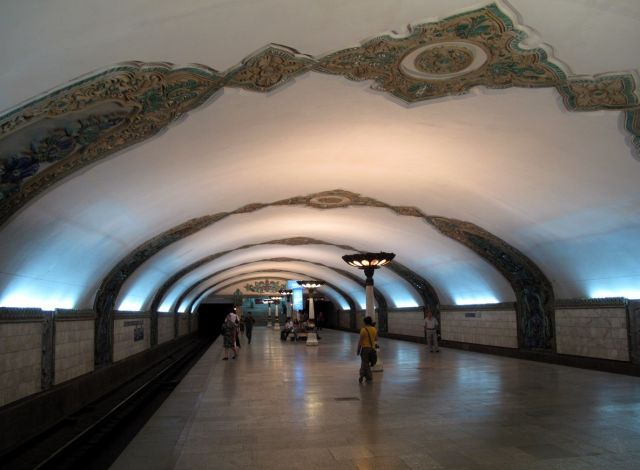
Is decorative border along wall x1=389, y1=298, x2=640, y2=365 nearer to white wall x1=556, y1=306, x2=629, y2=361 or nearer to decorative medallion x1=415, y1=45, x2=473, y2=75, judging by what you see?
white wall x1=556, y1=306, x2=629, y2=361

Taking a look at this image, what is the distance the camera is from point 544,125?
674 centimetres

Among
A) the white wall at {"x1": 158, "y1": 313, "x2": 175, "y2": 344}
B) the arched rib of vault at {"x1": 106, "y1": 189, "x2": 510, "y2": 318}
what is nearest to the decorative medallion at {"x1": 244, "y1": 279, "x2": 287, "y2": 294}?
the white wall at {"x1": 158, "y1": 313, "x2": 175, "y2": 344}

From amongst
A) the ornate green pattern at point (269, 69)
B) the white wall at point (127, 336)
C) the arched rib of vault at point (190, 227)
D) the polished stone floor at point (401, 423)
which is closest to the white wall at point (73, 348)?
the arched rib of vault at point (190, 227)

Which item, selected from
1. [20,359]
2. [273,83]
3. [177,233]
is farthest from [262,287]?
[273,83]

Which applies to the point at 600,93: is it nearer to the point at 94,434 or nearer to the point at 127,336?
the point at 94,434

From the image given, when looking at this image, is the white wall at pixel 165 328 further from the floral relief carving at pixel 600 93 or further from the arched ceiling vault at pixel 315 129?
the floral relief carving at pixel 600 93

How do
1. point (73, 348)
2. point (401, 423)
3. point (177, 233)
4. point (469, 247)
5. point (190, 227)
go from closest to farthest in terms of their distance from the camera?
point (401, 423) < point (73, 348) < point (190, 227) < point (177, 233) < point (469, 247)

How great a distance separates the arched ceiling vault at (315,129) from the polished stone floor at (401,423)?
275cm

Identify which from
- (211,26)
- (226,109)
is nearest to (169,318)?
(226,109)

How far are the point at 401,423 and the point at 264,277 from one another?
102 ft

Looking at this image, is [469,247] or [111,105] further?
[469,247]

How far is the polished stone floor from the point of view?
4.71m

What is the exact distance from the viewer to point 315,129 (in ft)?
23.4

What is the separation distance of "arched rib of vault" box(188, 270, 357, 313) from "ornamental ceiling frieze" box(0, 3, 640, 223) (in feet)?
78.9
